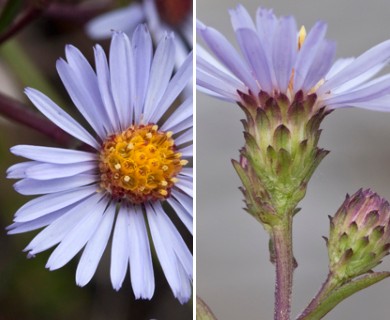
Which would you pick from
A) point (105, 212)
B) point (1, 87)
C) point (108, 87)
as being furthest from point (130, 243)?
point (1, 87)

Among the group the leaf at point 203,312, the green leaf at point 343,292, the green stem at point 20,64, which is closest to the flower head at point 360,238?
the green leaf at point 343,292

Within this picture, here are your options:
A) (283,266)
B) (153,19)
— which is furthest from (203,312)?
(153,19)

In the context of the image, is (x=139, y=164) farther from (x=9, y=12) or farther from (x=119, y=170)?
(x=9, y=12)

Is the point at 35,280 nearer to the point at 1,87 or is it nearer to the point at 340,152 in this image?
the point at 1,87

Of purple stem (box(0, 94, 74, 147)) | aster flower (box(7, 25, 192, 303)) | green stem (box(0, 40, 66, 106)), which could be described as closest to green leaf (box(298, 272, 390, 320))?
aster flower (box(7, 25, 192, 303))

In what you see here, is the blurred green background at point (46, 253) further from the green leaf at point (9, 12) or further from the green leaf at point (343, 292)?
the green leaf at point (343, 292)
